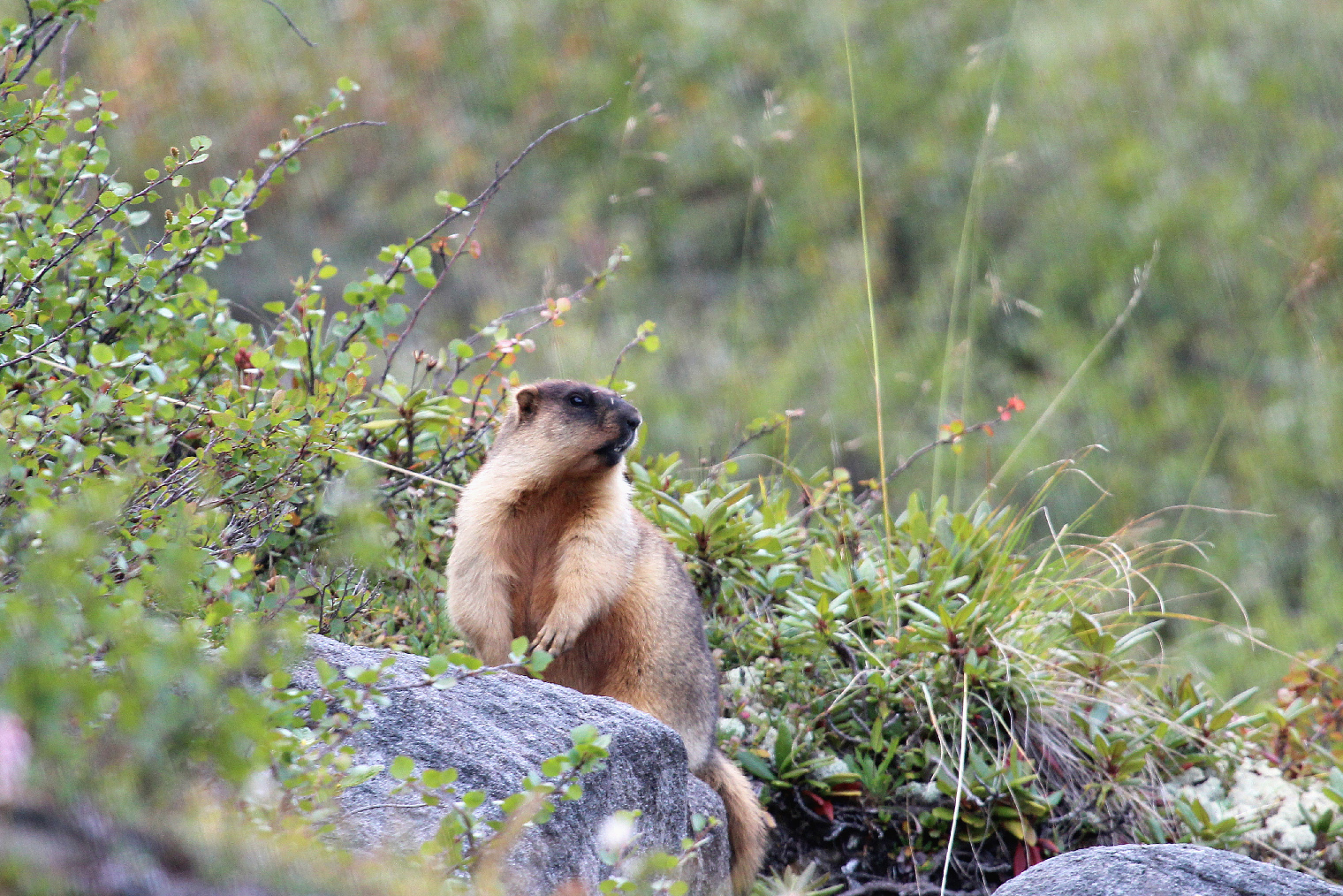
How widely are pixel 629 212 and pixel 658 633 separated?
27.8ft

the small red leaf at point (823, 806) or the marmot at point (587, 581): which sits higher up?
A: the marmot at point (587, 581)

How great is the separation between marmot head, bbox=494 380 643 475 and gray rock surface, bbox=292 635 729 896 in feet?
3.33

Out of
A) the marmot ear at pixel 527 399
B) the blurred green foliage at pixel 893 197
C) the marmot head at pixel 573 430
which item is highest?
the marmot ear at pixel 527 399

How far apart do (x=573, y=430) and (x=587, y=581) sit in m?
0.59

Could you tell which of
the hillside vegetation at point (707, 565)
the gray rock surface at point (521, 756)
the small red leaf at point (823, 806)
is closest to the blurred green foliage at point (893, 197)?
the hillside vegetation at point (707, 565)

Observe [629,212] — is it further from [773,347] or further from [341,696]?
[341,696]

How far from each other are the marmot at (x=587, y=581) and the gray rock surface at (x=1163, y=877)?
1.11 meters

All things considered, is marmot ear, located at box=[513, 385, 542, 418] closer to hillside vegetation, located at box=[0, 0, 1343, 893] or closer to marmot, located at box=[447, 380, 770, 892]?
marmot, located at box=[447, 380, 770, 892]

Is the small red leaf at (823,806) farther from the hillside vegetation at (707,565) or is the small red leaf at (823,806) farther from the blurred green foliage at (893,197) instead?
the blurred green foliage at (893,197)

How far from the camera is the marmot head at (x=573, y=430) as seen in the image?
452cm

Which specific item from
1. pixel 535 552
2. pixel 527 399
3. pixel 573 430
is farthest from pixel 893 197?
pixel 535 552

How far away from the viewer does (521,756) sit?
327 centimetres

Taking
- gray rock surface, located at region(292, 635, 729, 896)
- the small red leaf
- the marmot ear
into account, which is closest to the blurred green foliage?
the marmot ear

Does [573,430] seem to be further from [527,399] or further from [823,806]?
[823,806]
